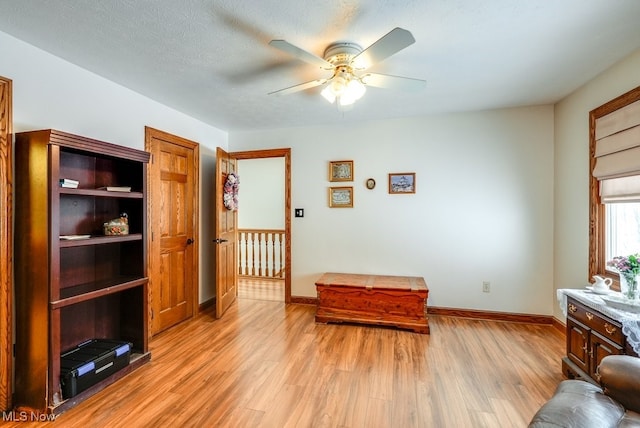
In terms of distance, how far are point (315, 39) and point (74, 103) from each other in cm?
196

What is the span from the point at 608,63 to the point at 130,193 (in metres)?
3.92

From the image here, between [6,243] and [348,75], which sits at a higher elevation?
[348,75]

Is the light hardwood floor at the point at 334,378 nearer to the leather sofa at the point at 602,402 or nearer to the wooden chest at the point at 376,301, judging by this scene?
the wooden chest at the point at 376,301

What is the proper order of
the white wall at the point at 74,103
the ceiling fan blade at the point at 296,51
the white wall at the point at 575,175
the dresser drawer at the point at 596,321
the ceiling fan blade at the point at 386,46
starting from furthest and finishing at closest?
1. the white wall at the point at 575,175
2. the white wall at the point at 74,103
3. the dresser drawer at the point at 596,321
4. the ceiling fan blade at the point at 296,51
5. the ceiling fan blade at the point at 386,46

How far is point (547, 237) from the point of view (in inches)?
128

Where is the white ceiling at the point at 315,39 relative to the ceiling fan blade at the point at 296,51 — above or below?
above

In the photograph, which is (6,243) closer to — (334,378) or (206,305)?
(206,305)

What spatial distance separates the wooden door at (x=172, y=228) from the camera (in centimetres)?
303

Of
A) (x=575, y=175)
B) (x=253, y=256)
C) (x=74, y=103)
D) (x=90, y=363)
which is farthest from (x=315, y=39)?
(x=253, y=256)

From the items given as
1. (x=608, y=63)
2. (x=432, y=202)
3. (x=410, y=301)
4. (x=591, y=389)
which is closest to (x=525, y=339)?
(x=410, y=301)

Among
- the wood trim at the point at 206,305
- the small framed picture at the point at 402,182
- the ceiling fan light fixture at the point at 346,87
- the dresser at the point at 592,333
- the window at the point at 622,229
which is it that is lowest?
the wood trim at the point at 206,305

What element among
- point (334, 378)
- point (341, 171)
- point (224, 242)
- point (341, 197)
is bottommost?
point (334, 378)

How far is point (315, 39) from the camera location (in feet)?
6.27

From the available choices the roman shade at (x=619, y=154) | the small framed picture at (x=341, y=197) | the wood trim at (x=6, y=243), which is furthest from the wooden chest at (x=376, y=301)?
the wood trim at (x=6, y=243)
